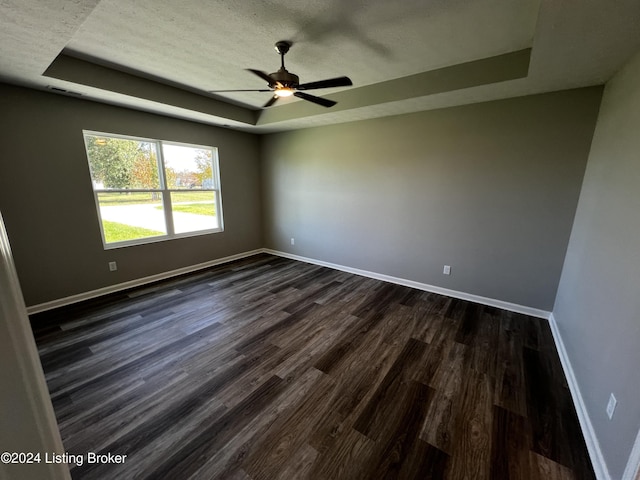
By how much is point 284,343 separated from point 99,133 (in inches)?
137

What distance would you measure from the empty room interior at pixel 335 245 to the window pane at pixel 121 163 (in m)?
0.03

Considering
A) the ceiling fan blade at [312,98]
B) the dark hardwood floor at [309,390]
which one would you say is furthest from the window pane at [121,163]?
the ceiling fan blade at [312,98]

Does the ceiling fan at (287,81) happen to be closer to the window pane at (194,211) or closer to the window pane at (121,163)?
the window pane at (121,163)

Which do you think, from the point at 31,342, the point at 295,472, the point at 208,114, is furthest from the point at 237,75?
the point at 295,472

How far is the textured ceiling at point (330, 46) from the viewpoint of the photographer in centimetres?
174

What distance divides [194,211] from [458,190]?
13.4ft

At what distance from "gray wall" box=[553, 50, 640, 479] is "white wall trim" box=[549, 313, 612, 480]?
0.16ft

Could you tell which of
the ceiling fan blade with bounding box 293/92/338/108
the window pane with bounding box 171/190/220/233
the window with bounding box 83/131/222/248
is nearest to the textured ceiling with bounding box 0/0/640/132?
the ceiling fan blade with bounding box 293/92/338/108

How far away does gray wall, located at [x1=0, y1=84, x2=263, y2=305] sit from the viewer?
2.85 m

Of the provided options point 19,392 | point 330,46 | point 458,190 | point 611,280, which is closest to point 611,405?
point 611,280

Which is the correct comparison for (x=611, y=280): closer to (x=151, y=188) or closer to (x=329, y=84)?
(x=329, y=84)

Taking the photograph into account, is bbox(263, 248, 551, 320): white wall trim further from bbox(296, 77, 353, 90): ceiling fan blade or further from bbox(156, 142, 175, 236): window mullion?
bbox(296, 77, 353, 90): ceiling fan blade

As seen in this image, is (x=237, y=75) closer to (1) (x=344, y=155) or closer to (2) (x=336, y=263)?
(1) (x=344, y=155)

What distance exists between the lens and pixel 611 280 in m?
1.71
